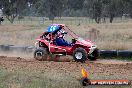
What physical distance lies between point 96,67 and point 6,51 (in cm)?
671

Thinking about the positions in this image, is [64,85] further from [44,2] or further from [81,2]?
[81,2]

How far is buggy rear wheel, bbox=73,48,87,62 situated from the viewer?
15.1 m

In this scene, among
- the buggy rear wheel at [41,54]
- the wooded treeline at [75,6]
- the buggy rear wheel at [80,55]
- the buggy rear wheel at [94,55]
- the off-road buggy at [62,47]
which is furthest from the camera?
the wooded treeline at [75,6]

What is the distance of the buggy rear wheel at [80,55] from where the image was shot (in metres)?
15.1

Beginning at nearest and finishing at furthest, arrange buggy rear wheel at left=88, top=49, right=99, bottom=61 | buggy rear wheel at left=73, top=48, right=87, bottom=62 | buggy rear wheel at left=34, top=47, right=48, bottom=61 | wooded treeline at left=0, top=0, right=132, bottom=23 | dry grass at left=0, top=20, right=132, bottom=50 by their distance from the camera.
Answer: buggy rear wheel at left=73, top=48, right=87, bottom=62 < buggy rear wheel at left=34, top=47, right=48, bottom=61 < buggy rear wheel at left=88, top=49, right=99, bottom=61 < dry grass at left=0, top=20, right=132, bottom=50 < wooded treeline at left=0, top=0, right=132, bottom=23

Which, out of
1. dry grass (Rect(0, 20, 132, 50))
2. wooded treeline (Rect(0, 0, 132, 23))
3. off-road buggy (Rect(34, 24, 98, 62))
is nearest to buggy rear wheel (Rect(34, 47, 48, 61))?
off-road buggy (Rect(34, 24, 98, 62))

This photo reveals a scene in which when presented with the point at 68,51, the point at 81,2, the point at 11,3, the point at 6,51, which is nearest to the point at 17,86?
the point at 68,51

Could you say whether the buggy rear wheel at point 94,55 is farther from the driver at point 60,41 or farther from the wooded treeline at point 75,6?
the wooded treeline at point 75,6

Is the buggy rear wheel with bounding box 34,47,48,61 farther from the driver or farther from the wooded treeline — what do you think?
Result: the wooded treeline

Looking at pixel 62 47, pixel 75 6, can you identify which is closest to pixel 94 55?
pixel 62 47

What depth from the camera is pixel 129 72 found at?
11930 mm

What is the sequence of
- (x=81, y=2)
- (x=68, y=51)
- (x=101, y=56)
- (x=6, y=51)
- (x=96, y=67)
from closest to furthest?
(x=96, y=67) < (x=68, y=51) < (x=101, y=56) < (x=6, y=51) < (x=81, y=2)

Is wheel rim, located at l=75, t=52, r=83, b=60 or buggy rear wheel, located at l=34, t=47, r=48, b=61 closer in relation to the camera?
wheel rim, located at l=75, t=52, r=83, b=60

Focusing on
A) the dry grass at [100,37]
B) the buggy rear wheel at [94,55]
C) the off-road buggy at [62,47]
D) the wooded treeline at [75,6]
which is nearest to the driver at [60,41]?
the off-road buggy at [62,47]
